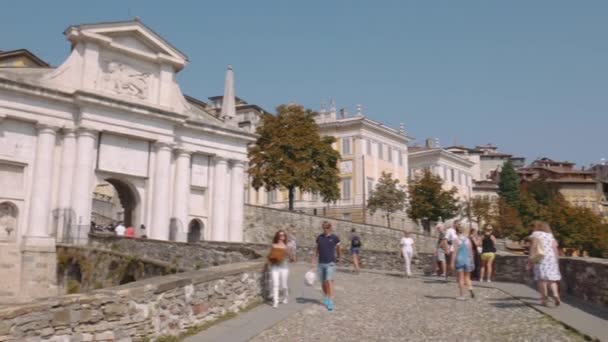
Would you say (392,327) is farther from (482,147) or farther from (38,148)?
(482,147)

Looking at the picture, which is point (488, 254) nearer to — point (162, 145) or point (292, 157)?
point (162, 145)

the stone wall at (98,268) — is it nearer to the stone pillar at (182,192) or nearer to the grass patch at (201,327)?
the grass patch at (201,327)

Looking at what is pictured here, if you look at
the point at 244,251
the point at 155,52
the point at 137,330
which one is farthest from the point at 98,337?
the point at 155,52

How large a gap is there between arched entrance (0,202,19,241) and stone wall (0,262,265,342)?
18.9 m

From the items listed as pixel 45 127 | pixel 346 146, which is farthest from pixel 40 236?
pixel 346 146

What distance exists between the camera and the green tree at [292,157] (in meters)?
45.6

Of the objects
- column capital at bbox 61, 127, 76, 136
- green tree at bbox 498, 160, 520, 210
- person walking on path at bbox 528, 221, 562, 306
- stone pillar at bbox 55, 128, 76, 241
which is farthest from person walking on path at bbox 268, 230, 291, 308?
green tree at bbox 498, 160, 520, 210

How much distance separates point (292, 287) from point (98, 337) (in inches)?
318

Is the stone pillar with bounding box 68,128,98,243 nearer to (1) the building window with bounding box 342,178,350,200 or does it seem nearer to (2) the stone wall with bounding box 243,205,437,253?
(2) the stone wall with bounding box 243,205,437,253

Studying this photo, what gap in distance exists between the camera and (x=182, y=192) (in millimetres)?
32969

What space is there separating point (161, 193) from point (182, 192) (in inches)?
76.0

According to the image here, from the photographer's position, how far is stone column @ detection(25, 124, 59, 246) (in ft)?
87.4

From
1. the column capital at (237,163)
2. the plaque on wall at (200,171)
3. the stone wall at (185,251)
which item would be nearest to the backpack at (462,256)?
the stone wall at (185,251)

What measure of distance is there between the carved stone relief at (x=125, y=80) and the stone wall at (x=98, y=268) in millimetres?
8675
